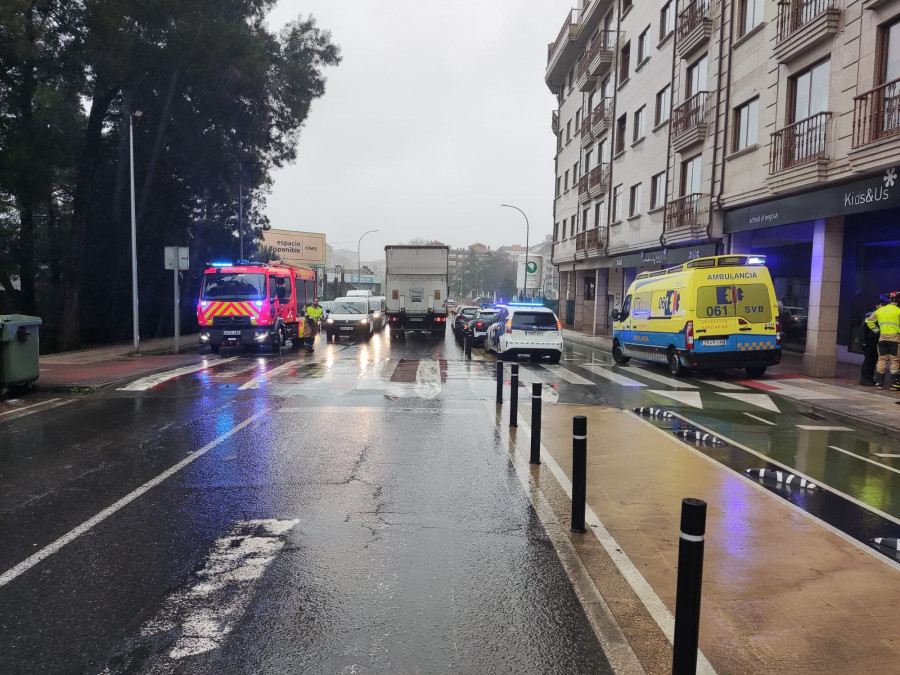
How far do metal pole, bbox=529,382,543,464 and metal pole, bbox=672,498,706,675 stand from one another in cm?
416

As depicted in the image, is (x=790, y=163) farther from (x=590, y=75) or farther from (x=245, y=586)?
(x=590, y=75)

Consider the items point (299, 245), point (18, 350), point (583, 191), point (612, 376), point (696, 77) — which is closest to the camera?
point (18, 350)

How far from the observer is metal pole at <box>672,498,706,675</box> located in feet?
8.86

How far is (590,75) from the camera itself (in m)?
33.5

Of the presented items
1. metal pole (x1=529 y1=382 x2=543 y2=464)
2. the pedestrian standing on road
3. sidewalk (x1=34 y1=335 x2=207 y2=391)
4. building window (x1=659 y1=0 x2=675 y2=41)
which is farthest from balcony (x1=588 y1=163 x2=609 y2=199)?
metal pole (x1=529 y1=382 x2=543 y2=464)

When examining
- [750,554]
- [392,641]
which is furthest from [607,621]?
[750,554]

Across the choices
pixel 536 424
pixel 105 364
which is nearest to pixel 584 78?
pixel 105 364

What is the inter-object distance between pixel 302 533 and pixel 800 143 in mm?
15768

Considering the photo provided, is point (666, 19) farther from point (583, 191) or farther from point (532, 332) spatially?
point (532, 332)

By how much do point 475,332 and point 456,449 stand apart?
16.0 metres

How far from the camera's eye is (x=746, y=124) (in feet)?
61.3

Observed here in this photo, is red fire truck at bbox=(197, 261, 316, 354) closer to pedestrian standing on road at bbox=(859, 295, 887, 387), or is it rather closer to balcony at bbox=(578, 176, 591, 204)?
pedestrian standing on road at bbox=(859, 295, 887, 387)

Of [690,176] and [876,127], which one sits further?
[690,176]

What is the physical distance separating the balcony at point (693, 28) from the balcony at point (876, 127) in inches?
341
